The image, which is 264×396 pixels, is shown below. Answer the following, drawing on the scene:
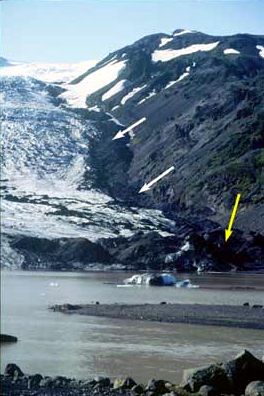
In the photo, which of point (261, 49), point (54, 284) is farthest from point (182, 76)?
point (54, 284)

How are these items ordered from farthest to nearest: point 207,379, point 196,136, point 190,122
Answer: point 190,122, point 196,136, point 207,379

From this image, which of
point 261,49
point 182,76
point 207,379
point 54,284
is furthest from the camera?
point 261,49

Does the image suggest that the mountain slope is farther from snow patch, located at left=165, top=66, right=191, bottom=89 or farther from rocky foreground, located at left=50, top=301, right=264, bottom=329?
rocky foreground, located at left=50, top=301, right=264, bottom=329

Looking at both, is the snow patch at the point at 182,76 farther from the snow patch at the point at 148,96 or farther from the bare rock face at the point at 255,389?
the bare rock face at the point at 255,389

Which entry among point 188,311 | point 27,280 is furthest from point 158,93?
point 188,311

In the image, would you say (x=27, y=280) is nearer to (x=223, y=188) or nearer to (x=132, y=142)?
(x=223, y=188)

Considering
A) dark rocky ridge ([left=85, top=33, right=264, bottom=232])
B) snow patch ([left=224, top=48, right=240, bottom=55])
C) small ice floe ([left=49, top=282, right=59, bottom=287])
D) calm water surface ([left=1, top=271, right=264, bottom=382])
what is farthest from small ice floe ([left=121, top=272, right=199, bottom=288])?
snow patch ([left=224, top=48, right=240, bottom=55])

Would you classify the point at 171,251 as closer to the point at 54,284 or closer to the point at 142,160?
the point at 54,284
